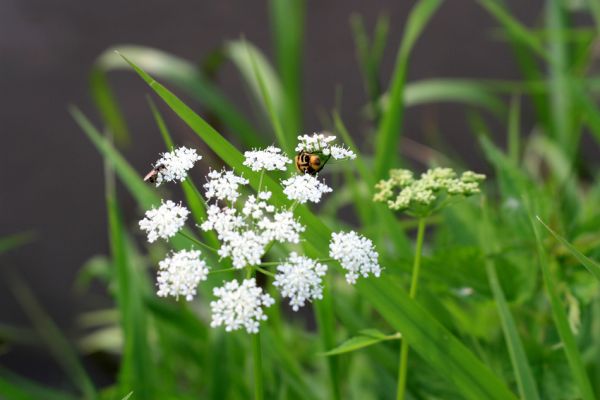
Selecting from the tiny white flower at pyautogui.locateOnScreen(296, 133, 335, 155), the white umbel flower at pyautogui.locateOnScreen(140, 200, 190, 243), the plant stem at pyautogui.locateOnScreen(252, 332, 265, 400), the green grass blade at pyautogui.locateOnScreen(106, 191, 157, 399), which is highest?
the green grass blade at pyautogui.locateOnScreen(106, 191, 157, 399)

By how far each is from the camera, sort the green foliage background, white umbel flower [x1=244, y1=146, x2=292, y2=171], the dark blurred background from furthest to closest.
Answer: the dark blurred background → the green foliage background → white umbel flower [x1=244, y1=146, x2=292, y2=171]

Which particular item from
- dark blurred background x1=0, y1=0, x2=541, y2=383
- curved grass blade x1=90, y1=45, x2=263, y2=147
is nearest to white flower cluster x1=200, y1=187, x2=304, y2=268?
curved grass blade x1=90, y1=45, x2=263, y2=147

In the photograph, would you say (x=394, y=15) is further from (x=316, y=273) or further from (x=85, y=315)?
(x=316, y=273)

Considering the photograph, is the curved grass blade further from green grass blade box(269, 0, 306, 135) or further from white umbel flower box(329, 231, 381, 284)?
white umbel flower box(329, 231, 381, 284)

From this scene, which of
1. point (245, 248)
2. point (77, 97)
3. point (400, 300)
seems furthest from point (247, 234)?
point (77, 97)

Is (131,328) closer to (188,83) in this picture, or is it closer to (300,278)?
(300,278)

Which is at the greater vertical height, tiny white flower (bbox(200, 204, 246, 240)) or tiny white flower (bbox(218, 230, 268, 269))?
tiny white flower (bbox(200, 204, 246, 240))
